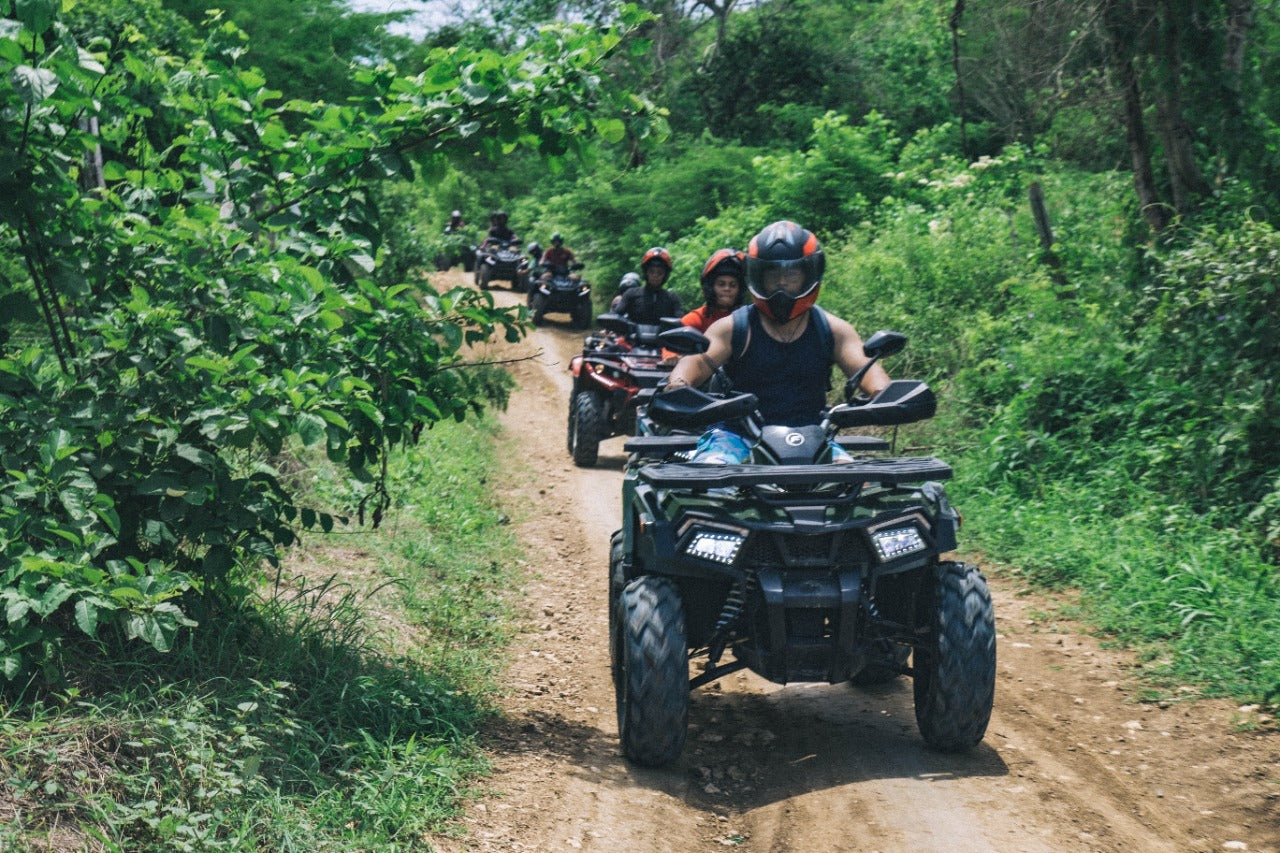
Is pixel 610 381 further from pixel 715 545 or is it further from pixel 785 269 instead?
pixel 715 545

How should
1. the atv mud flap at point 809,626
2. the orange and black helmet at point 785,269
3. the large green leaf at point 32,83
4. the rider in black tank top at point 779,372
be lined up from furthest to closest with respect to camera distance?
1. the rider in black tank top at point 779,372
2. the orange and black helmet at point 785,269
3. the atv mud flap at point 809,626
4. the large green leaf at point 32,83

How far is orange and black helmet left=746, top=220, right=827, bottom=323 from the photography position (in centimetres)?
570

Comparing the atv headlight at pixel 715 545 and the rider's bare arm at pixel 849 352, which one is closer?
the atv headlight at pixel 715 545

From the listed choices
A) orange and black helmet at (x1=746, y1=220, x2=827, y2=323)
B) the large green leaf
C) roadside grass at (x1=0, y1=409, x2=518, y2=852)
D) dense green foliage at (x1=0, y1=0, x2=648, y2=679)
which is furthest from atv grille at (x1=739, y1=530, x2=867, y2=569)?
the large green leaf

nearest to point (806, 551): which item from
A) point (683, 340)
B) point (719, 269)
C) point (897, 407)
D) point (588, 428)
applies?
point (897, 407)

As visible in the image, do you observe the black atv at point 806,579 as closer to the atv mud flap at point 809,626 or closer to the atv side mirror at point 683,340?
the atv mud flap at point 809,626

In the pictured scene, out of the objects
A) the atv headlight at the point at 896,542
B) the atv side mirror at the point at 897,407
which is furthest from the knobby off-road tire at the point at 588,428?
the atv headlight at the point at 896,542

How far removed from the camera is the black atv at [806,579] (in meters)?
4.81

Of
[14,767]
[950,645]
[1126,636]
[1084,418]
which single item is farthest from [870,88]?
[14,767]

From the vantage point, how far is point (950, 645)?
483 centimetres

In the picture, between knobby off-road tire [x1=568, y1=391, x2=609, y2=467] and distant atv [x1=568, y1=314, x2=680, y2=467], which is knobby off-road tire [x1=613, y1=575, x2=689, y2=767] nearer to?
distant atv [x1=568, y1=314, x2=680, y2=467]

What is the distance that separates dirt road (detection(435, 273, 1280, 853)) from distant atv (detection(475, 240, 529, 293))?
2131 cm

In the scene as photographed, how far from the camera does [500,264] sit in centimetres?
2786

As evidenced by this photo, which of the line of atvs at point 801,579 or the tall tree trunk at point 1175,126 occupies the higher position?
the tall tree trunk at point 1175,126
